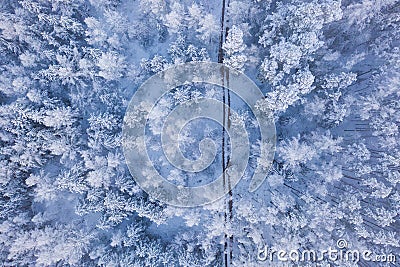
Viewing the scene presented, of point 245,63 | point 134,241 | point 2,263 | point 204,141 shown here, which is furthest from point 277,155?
point 2,263

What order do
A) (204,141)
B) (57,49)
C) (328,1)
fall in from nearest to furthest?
1. (328,1)
2. (57,49)
3. (204,141)

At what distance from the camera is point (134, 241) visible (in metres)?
26.3

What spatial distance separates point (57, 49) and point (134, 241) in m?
21.1

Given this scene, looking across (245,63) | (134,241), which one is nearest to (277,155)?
(245,63)

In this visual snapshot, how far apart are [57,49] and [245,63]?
19498mm

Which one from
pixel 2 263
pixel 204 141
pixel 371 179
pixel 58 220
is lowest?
pixel 2 263

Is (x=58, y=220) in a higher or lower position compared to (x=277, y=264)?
higher

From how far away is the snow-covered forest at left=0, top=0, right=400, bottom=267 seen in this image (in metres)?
24.4

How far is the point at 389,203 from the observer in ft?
81.4

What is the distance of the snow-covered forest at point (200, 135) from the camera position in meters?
24.4

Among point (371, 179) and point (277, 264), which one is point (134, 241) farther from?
point (371, 179)

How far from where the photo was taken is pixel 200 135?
2898 centimetres

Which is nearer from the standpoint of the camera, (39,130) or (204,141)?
(39,130)

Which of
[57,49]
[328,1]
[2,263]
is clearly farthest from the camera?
[57,49]
